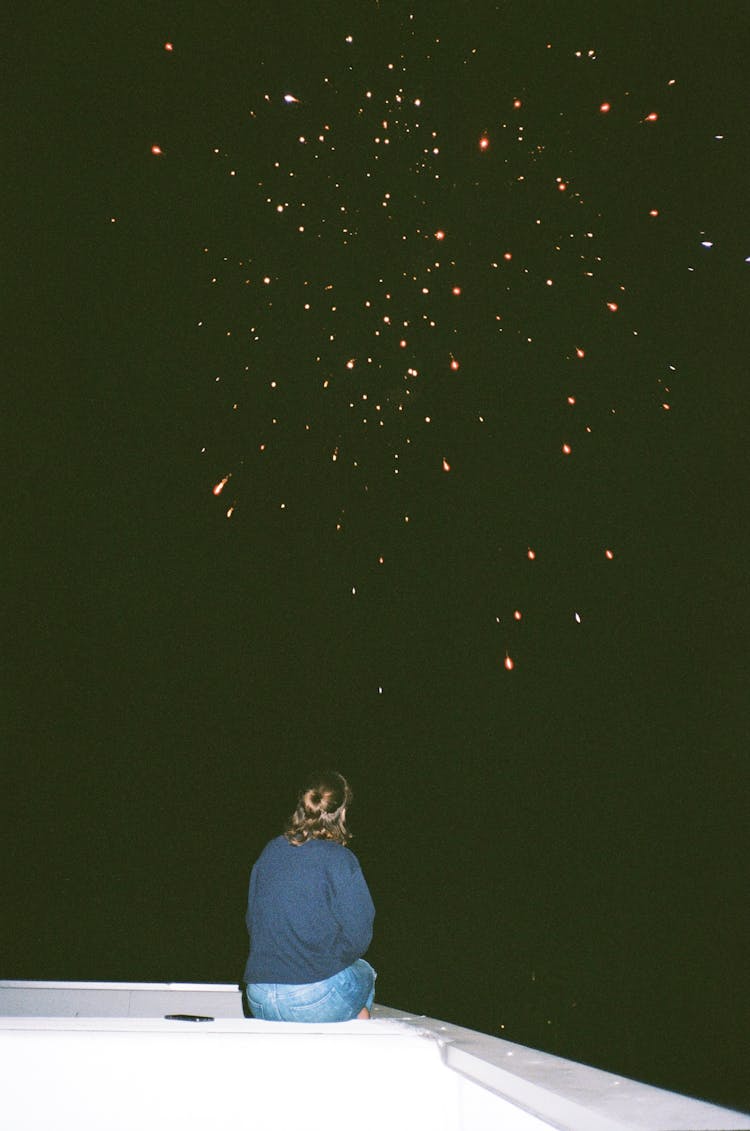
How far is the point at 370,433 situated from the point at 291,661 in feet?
3.50

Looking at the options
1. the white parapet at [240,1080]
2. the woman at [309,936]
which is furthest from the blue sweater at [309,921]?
the white parapet at [240,1080]

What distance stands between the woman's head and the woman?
0.15 feet

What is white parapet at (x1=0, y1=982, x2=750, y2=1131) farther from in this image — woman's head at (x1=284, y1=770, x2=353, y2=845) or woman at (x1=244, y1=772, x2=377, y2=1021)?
woman's head at (x1=284, y1=770, x2=353, y2=845)

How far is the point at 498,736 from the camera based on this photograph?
4457mm

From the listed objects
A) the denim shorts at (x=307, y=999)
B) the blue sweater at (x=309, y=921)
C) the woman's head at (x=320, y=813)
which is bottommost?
the denim shorts at (x=307, y=999)

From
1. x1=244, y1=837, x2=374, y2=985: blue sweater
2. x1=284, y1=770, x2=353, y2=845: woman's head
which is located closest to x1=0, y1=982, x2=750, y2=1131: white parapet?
x1=244, y1=837, x2=374, y2=985: blue sweater

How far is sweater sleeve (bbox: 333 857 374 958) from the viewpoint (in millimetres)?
1600

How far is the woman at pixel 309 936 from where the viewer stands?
1594mm

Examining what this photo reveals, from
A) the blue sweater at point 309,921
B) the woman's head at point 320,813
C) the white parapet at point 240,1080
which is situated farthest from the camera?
the woman's head at point 320,813

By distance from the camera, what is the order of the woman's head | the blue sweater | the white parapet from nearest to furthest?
the white parapet
the blue sweater
the woman's head

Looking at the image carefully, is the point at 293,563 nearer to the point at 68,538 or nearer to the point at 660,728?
the point at 68,538

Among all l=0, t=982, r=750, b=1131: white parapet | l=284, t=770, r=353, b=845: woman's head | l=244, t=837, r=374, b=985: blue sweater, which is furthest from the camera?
l=284, t=770, r=353, b=845: woman's head

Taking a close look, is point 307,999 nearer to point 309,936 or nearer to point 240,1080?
point 309,936

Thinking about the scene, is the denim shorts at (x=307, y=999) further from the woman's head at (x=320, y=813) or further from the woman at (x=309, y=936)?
the woman's head at (x=320, y=813)
